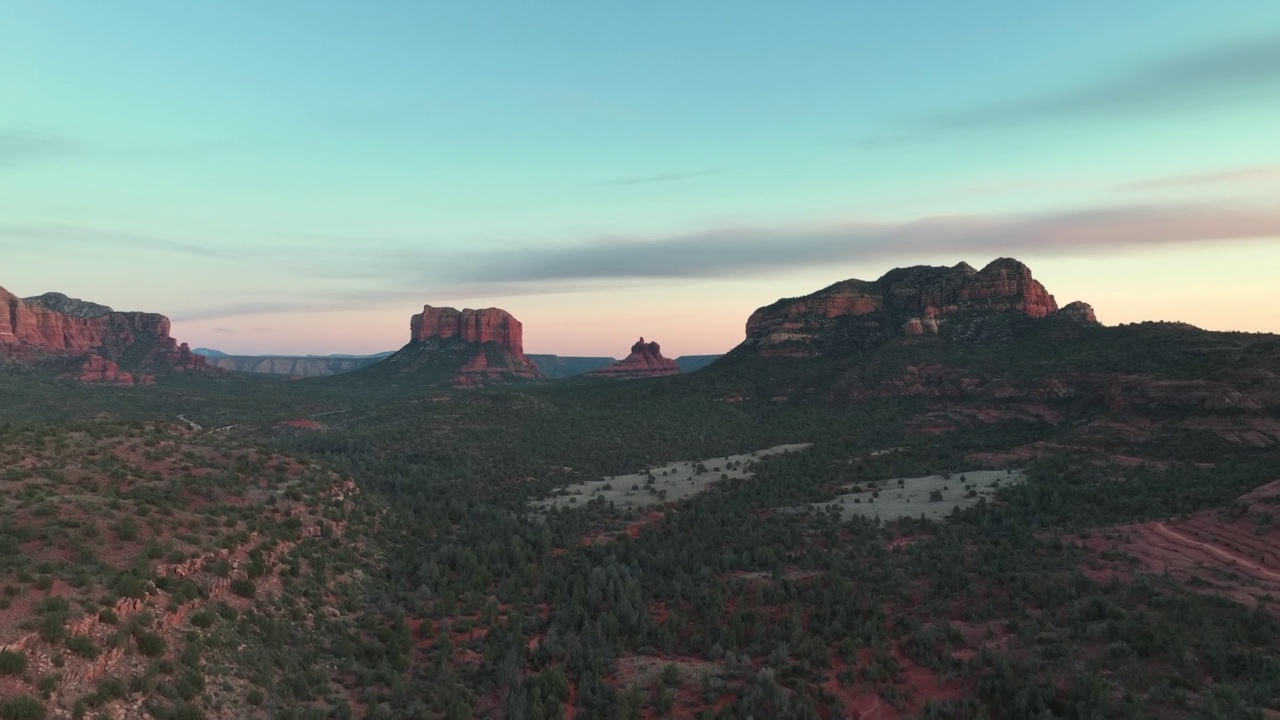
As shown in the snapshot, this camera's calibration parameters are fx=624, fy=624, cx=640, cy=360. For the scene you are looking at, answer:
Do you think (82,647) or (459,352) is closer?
(82,647)

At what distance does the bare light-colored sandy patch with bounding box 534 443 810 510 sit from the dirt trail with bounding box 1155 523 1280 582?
26.5 m

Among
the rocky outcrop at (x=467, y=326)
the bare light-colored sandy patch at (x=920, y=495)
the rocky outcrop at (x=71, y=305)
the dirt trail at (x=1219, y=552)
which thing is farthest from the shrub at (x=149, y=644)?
the rocky outcrop at (x=71, y=305)

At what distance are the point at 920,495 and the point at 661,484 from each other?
62.2ft

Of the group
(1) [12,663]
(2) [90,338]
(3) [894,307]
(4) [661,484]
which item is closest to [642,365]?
(3) [894,307]

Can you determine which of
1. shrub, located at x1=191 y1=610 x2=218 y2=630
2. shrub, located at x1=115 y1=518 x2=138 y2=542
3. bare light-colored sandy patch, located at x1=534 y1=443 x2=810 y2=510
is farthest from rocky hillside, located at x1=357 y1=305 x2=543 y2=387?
shrub, located at x1=191 y1=610 x2=218 y2=630

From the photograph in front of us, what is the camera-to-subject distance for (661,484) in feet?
164

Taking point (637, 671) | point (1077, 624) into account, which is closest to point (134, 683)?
point (637, 671)

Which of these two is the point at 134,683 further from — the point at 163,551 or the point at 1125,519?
the point at 1125,519

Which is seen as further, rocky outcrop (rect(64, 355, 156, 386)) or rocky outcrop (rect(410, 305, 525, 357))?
rocky outcrop (rect(410, 305, 525, 357))

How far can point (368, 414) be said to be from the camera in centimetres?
8781

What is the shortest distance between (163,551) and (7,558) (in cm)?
378

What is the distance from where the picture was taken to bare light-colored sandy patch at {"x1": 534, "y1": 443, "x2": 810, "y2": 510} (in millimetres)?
44469

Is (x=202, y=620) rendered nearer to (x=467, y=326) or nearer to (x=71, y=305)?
(x=467, y=326)

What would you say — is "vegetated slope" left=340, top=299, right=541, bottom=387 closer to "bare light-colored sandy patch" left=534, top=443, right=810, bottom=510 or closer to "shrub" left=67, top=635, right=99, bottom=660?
"bare light-colored sandy patch" left=534, top=443, right=810, bottom=510
